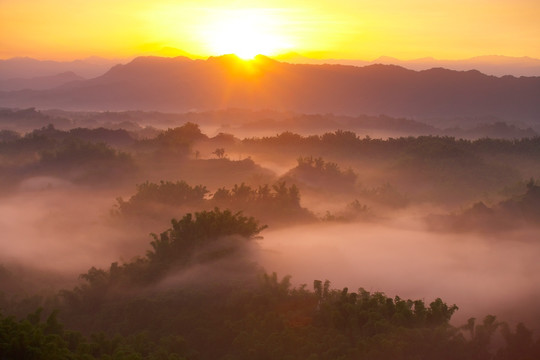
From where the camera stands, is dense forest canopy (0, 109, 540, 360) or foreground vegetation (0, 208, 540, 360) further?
dense forest canopy (0, 109, 540, 360)

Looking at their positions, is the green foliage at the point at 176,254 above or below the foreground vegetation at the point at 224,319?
above

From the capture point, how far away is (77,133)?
9019cm

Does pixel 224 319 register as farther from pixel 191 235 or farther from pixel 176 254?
pixel 191 235

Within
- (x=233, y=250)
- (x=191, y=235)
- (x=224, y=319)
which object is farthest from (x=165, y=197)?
(x=224, y=319)

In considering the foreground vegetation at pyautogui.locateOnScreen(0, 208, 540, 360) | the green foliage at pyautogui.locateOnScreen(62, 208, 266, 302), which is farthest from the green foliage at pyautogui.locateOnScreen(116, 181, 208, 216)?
the green foliage at pyautogui.locateOnScreen(62, 208, 266, 302)

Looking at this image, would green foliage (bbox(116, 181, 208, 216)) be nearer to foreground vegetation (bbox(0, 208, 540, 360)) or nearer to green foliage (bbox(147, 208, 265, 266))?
foreground vegetation (bbox(0, 208, 540, 360))

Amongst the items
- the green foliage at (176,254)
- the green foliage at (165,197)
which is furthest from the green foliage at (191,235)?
the green foliage at (165,197)

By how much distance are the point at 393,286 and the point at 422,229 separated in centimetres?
1405

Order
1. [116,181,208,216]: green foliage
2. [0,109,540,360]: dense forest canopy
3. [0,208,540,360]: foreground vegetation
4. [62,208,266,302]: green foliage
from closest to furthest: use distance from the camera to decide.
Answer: [0,208,540,360]: foreground vegetation < [0,109,540,360]: dense forest canopy < [62,208,266,302]: green foliage < [116,181,208,216]: green foliage

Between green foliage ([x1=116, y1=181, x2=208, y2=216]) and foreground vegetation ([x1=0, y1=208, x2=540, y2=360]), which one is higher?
green foliage ([x1=116, y1=181, x2=208, y2=216])

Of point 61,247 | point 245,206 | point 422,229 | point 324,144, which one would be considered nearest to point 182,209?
point 245,206

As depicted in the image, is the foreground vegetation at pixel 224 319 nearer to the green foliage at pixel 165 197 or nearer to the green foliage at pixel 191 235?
the green foliage at pixel 191 235

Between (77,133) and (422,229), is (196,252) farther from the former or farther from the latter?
(77,133)

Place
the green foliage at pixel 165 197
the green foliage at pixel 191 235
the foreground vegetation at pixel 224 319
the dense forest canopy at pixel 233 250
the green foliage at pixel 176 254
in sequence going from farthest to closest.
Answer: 1. the green foliage at pixel 165 197
2. the green foliage at pixel 191 235
3. the green foliage at pixel 176 254
4. the dense forest canopy at pixel 233 250
5. the foreground vegetation at pixel 224 319
